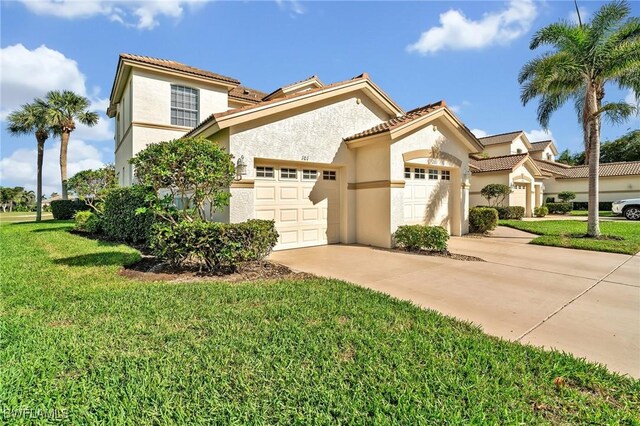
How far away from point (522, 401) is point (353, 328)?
190 cm

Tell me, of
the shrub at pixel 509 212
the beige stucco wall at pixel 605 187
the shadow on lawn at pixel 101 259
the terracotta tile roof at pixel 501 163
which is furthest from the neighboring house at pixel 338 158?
the beige stucco wall at pixel 605 187

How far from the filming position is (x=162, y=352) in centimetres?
334

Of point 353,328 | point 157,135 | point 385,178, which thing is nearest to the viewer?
point 353,328

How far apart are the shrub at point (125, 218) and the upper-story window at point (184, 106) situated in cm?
506

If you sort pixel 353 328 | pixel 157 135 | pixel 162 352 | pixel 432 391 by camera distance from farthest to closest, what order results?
1. pixel 157 135
2. pixel 353 328
3. pixel 162 352
4. pixel 432 391

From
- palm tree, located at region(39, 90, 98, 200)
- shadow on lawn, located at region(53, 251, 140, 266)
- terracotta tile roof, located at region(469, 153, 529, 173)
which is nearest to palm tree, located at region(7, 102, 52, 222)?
palm tree, located at region(39, 90, 98, 200)

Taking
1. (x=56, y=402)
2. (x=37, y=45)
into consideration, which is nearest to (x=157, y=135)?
(x=37, y=45)

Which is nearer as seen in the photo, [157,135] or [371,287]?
[371,287]

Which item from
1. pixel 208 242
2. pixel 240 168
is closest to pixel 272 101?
pixel 240 168

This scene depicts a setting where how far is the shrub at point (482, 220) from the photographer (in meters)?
13.9

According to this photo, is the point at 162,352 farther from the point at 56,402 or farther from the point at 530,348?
the point at 530,348

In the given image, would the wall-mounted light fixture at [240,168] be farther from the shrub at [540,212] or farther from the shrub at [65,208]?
the shrub at [540,212]

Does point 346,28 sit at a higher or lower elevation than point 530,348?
higher

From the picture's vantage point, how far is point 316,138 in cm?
1043
